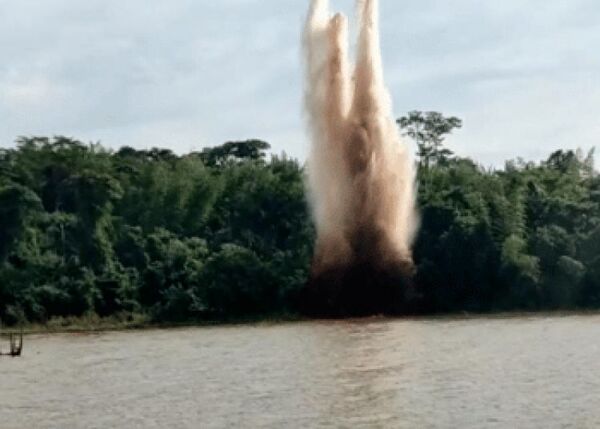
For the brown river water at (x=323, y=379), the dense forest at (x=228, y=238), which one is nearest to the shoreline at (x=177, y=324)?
the dense forest at (x=228, y=238)

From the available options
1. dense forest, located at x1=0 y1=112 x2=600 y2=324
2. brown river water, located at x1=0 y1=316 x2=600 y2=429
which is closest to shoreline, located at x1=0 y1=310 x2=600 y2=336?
dense forest, located at x1=0 y1=112 x2=600 y2=324

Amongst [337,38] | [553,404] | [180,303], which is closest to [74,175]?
[180,303]

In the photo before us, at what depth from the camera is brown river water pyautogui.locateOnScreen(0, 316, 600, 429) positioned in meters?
17.9

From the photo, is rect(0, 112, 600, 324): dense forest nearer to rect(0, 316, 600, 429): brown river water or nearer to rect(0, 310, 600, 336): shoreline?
rect(0, 310, 600, 336): shoreline

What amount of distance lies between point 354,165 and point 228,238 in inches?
440

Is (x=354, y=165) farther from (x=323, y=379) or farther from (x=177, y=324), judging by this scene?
(x=323, y=379)

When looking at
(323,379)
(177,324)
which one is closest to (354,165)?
(177,324)

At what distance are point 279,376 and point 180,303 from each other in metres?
19.3

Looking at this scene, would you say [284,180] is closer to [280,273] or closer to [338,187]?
[280,273]

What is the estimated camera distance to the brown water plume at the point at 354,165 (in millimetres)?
35812

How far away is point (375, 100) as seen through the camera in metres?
36.5

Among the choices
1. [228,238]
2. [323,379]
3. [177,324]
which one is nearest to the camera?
[323,379]

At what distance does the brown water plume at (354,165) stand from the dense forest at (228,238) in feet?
9.86

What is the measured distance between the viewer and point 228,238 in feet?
153
